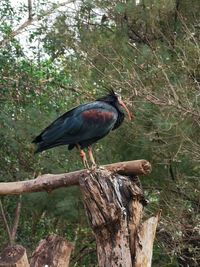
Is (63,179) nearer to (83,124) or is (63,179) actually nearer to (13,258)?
(13,258)

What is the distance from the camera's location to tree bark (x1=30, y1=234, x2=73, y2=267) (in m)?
3.83

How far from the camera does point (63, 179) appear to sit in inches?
159

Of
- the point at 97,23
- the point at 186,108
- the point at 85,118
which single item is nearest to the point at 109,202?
the point at 85,118

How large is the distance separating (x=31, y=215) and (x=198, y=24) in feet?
11.3

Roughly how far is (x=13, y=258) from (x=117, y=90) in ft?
12.2

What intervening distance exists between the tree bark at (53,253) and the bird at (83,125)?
3.68ft

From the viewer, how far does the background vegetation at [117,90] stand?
691cm

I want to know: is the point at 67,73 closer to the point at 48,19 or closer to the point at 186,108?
the point at 48,19

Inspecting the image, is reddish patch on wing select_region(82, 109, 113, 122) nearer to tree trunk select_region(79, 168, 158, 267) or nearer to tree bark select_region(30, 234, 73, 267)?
tree trunk select_region(79, 168, 158, 267)

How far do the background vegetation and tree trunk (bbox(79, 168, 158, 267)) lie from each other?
2.84 m

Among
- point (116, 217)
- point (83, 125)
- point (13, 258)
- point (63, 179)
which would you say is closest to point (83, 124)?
point (83, 125)

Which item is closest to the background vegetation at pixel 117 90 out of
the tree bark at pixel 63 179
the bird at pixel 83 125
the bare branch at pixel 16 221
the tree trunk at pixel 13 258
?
the bare branch at pixel 16 221

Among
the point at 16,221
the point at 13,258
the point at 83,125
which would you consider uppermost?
the point at 83,125

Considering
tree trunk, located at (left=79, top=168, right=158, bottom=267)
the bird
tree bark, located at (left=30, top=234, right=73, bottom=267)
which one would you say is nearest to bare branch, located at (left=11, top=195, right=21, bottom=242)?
the bird
